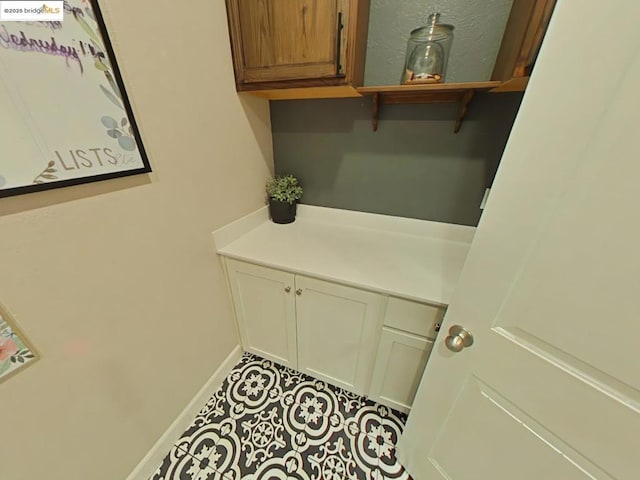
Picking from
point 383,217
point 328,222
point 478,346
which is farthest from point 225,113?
point 478,346

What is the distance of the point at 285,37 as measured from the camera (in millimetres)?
943

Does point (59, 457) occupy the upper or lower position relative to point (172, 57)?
lower

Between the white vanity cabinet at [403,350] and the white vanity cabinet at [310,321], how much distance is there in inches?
1.7

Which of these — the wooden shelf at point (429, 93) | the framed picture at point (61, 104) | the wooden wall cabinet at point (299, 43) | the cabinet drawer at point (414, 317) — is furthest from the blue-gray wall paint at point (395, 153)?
the framed picture at point (61, 104)

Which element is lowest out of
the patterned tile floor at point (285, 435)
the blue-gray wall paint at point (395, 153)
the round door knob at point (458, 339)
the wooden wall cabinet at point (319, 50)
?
the patterned tile floor at point (285, 435)

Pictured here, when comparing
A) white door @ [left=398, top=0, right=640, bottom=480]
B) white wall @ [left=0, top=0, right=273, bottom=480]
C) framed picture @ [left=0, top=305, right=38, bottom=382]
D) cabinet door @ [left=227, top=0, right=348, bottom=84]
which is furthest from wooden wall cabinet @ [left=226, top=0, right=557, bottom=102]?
framed picture @ [left=0, top=305, right=38, bottom=382]

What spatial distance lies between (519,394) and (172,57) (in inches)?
58.1

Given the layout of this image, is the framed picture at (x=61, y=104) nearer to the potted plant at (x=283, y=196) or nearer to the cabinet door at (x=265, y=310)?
the cabinet door at (x=265, y=310)

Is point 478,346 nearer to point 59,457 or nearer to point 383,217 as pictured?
point 383,217

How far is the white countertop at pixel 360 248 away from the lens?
98 cm

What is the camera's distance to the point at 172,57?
2.71 feet

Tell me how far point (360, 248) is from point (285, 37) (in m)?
0.97

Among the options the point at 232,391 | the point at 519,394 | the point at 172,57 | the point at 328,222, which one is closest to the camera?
the point at 519,394

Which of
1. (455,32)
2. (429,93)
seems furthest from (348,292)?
(455,32)
